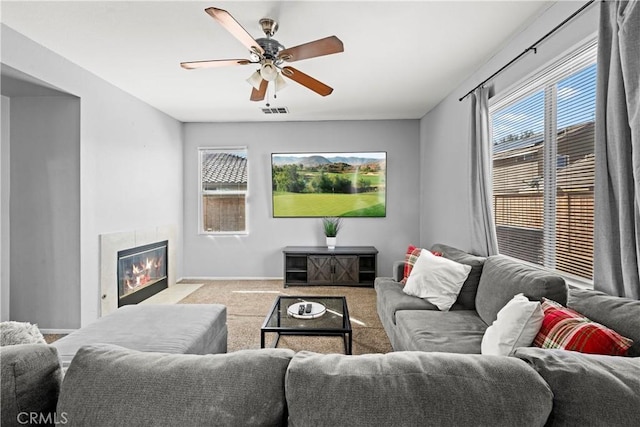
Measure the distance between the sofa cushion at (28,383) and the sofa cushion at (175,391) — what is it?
77 millimetres

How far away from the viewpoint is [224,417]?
75cm

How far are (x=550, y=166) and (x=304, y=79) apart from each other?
6.36 ft

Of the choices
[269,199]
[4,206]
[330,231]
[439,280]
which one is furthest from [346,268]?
[4,206]

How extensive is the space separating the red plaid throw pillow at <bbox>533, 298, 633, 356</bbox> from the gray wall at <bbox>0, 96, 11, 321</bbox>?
439 cm

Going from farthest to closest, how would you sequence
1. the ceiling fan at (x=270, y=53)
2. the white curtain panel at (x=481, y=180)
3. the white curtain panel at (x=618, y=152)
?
the white curtain panel at (x=481, y=180) < the ceiling fan at (x=270, y=53) < the white curtain panel at (x=618, y=152)

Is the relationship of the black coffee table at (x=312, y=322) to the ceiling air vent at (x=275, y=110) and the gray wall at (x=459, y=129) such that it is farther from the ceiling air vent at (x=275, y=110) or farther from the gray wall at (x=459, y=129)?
the ceiling air vent at (x=275, y=110)

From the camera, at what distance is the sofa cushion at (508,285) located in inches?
74.0

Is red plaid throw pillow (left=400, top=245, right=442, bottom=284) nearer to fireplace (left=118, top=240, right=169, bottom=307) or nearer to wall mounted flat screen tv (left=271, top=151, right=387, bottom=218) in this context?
wall mounted flat screen tv (left=271, top=151, right=387, bottom=218)

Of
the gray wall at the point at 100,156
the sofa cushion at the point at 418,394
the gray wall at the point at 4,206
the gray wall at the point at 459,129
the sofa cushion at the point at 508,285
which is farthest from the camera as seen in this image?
the gray wall at the point at 4,206

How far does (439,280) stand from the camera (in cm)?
269

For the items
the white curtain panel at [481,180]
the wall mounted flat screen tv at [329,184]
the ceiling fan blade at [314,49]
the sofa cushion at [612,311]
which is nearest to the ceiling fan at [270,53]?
the ceiling fan blade at [314,49]

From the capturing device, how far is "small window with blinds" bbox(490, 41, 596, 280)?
2.00 metres

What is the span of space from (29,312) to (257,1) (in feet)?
11.7

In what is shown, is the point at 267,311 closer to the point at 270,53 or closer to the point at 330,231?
the point at 330,231
